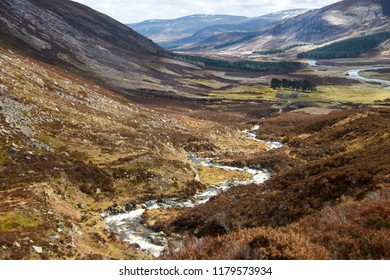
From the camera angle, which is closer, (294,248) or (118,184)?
(294,248)


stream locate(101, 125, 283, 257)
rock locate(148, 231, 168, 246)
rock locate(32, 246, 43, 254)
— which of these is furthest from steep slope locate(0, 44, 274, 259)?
rock locate(148, 231, 168, 246)

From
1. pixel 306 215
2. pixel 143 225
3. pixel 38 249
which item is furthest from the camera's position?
pixel 143 225

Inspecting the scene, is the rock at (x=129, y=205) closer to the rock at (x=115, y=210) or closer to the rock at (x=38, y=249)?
the rock at (x=115, y=210)

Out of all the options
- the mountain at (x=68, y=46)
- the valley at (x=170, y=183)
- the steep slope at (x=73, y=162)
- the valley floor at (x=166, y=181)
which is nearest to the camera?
the valley floor at (x=166, y=181)

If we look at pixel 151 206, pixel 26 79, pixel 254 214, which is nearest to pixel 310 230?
pixel 254 214

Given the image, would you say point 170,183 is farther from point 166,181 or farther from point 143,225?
point 143,225

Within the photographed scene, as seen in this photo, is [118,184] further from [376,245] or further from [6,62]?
[6,62]

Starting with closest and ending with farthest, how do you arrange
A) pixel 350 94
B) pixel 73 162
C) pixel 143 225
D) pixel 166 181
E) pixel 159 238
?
pixel 159 238 < pixel 143 225 < pixel 73 162 < pixel 166 181 < pixel 350 94

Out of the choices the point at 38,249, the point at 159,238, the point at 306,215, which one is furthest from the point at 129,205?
the point at 306,215

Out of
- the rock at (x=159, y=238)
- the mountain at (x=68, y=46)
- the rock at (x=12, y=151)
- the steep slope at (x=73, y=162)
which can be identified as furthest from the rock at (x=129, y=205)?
the mountain at (x=68, y=46)
